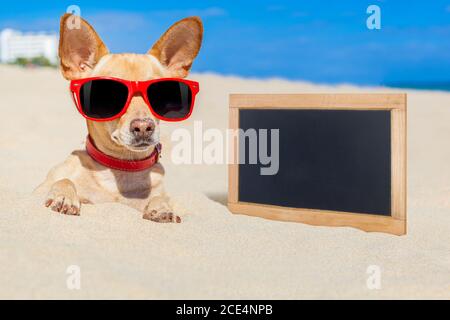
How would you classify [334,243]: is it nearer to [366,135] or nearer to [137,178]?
[366,135]

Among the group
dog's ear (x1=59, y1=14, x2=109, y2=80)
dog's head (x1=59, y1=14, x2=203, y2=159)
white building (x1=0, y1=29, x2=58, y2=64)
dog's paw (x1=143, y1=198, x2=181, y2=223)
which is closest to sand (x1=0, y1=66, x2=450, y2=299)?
dog's paw (x1=143, y1=198, x2=181, y2=223)

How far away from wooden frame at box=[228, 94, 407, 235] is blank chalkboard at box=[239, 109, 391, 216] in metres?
0.04

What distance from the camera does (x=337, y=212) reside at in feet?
12.3

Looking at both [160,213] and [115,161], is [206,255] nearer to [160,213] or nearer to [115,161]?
[160,213]

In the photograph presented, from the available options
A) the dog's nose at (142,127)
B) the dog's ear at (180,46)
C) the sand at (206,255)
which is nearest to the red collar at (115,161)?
the sand at (206,255)

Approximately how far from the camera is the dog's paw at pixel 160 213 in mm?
3271

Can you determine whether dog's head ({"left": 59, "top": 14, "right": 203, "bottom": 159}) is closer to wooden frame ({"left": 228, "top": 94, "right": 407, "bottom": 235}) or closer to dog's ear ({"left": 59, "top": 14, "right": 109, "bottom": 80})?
dog's ear ({"left": 59, "top": 14, "right": 109, "bottom": 80})

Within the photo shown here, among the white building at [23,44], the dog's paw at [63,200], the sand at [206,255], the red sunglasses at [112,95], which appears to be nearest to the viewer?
the sand at [206,255]

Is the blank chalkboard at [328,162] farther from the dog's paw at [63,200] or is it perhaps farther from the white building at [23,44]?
the white building at [23,44]

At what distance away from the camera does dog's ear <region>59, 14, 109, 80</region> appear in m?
3.26

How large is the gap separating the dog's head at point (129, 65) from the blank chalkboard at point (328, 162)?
77 centimetres

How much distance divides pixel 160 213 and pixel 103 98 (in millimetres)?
719

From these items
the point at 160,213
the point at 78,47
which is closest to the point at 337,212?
the point at 160,213
